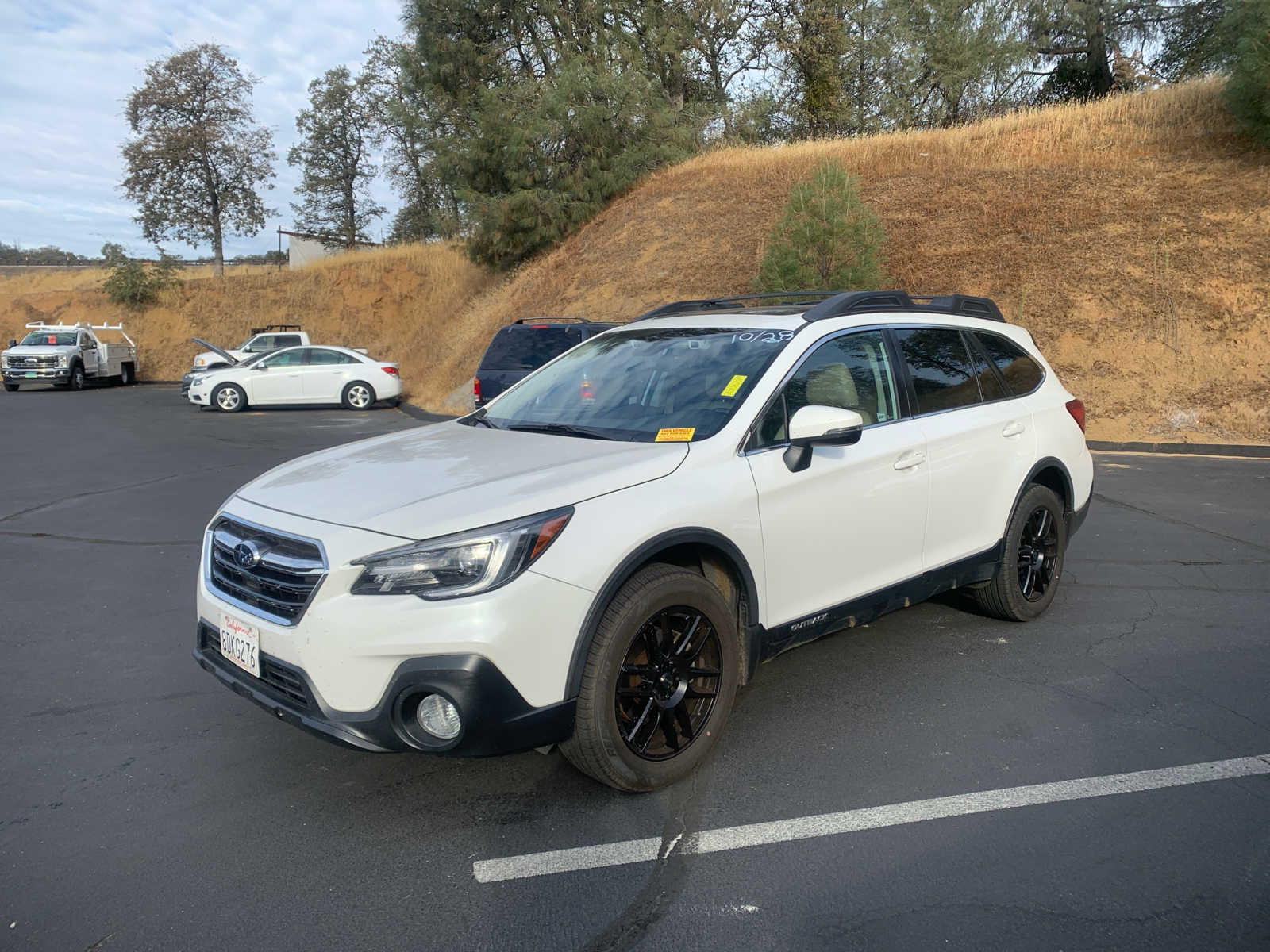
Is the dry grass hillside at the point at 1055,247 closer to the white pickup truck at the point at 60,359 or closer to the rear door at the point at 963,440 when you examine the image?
the white pickup truck at the point at 60,359

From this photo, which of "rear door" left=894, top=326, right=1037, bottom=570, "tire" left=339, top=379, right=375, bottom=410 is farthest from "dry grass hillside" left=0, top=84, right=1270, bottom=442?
"rear door" left=894, top=326, right=1037, bottom=570

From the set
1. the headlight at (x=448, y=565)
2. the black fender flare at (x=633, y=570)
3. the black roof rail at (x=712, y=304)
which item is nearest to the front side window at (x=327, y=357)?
the black roof rail at (x=712, y=304)

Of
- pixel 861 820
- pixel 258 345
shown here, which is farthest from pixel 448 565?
pixel 258 345

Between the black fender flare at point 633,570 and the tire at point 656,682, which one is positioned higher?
the black fender flare at point 633,570

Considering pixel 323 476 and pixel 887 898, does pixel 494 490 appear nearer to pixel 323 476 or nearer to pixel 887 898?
pixel 323 476

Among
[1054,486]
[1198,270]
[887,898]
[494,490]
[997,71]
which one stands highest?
[997,71]

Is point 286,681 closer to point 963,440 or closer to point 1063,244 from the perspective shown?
point 963,440

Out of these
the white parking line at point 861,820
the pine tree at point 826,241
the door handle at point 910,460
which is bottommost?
the white parking line at point 861,820

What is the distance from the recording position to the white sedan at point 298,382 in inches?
852

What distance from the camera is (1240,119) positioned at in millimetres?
18750

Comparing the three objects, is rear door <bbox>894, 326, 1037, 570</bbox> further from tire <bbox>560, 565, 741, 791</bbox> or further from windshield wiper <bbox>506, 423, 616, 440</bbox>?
windshield wiper <bbox>506, 423, 616, 440</bbox>

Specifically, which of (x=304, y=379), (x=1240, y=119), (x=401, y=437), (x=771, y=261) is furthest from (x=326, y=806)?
(x=1240, y=119)

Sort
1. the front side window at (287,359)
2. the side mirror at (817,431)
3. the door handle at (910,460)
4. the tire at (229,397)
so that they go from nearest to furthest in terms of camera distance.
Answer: the side mirror at (817,431) → the door handle at (910,460) → the tire at (229,397) → the front side window at (287,359)

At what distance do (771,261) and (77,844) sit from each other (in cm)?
1485
